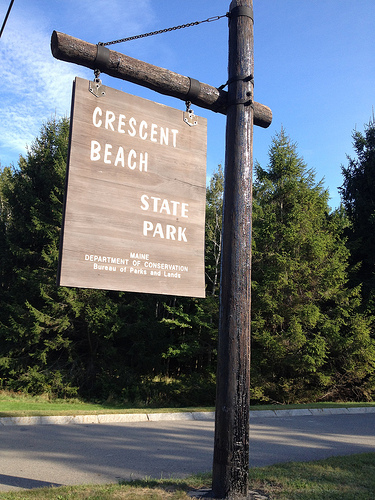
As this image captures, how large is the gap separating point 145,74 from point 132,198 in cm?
130

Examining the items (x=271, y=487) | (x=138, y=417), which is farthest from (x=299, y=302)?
(x=271, y=487)

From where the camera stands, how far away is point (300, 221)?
813 inches

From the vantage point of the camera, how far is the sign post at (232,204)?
12.6 feet

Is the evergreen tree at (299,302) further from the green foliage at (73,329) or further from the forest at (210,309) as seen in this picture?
the green foliage at (73,329)

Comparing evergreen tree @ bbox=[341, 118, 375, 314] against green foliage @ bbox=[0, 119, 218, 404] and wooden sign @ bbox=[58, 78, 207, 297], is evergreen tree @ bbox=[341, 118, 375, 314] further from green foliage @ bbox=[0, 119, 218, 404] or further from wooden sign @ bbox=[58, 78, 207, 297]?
wooden sign @ bbox=[58, 78, 207, 297]

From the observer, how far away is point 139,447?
6781 millimetres

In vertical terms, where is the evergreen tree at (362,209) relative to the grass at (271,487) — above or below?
above

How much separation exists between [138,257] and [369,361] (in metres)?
17.5

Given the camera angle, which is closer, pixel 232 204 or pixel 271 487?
pixel 232 204

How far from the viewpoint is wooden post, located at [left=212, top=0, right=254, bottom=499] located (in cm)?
383

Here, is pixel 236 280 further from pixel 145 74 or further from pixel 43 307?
pixel 43 307

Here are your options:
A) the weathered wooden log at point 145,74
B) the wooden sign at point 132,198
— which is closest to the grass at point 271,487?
the wooden sign at point 132,198

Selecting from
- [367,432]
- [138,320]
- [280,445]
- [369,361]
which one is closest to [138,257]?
[280,445]

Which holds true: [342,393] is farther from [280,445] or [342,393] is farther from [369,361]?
[280,445]
